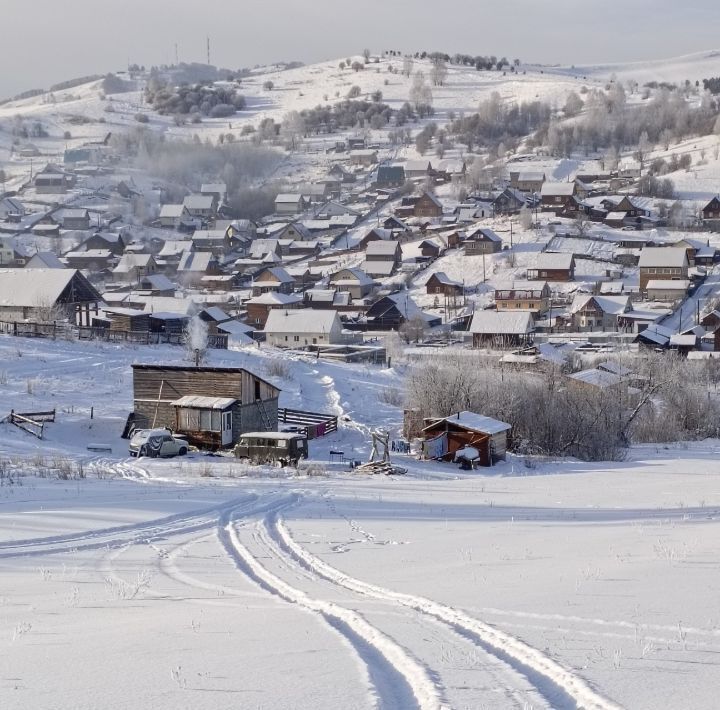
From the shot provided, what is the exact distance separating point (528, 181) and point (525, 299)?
4109 cm

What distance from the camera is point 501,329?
52188mm

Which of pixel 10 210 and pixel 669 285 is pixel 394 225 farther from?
pixel 10 210

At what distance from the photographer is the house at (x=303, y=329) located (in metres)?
52.1

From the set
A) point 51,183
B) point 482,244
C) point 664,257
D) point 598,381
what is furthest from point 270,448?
point 51,183

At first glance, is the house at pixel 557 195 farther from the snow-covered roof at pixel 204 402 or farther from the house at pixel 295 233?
the snow-covered roof at pixel 204 402

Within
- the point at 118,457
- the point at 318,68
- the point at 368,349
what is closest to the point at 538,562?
the point at 118,457

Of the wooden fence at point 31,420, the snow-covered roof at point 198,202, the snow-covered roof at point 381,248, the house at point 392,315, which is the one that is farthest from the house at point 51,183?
the wooden fence at point 31,420

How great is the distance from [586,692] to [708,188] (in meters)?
90.3

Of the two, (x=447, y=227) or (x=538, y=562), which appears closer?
(x=538, y=562)

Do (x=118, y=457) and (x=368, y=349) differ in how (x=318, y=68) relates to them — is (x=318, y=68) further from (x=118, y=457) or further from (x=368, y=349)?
(x=118, y=457)

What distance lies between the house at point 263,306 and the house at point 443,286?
9514 mm

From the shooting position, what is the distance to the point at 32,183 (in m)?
109

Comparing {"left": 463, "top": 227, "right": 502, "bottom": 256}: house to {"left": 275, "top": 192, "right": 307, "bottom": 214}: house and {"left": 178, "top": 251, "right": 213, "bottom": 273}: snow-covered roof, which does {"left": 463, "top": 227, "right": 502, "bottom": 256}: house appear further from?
{"left": 275, "top": 192, "right": 307, "bottom": 214}: house

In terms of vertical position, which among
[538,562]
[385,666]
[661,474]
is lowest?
[661,474]
